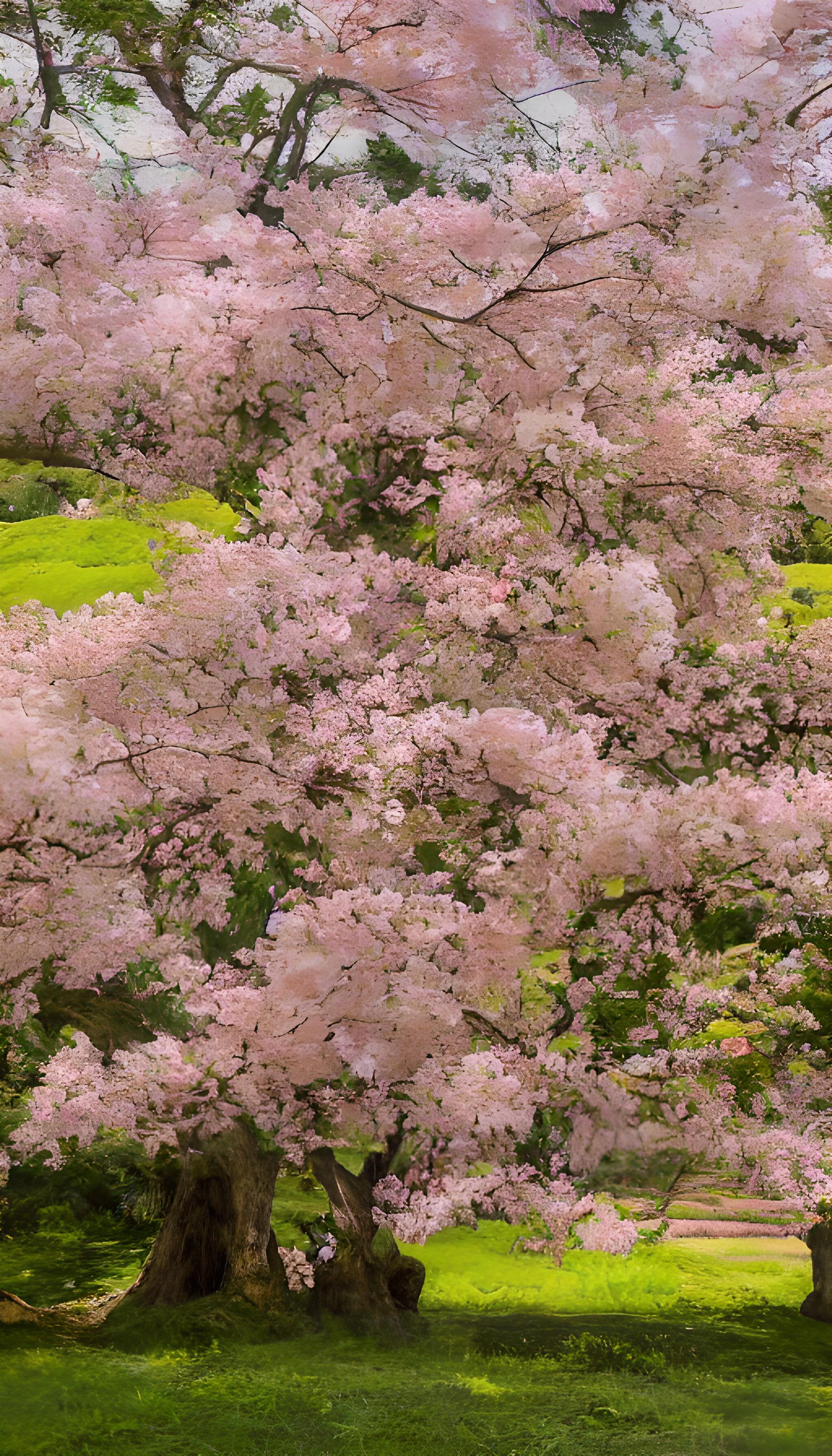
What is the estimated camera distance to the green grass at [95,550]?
7484mm

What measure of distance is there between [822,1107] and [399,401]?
5.13m

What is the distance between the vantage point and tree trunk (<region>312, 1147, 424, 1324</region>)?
748 centimetres

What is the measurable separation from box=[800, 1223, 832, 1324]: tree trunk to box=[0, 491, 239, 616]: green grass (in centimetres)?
630

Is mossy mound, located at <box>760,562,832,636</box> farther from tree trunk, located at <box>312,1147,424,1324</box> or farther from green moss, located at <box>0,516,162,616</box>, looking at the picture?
tree trunk, located at <box>312,1147,424,1324</box>

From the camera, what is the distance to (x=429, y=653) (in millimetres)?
7367

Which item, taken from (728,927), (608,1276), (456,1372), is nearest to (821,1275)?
(608,1276)

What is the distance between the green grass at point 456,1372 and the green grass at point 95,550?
433 cm

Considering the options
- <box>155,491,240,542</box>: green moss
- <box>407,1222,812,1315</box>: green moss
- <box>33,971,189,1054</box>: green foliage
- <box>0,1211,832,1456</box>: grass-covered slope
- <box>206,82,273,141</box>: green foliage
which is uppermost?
<box>206,82,273,141</box>: green foliage

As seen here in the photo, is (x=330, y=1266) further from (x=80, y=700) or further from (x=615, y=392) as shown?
(x=615, y=392)

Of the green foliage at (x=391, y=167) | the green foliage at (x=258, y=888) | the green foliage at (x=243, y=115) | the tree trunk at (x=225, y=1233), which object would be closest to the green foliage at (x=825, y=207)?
the green foliage at (x=391, y=167)

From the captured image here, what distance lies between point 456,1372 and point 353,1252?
35.5 inches

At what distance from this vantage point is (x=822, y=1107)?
7.05 m

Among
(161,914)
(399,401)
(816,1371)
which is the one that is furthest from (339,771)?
(816,1371)

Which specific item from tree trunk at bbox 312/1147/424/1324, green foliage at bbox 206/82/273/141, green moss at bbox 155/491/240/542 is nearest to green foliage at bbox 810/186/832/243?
green foliage at bbox 206/82/273/141
